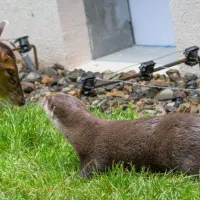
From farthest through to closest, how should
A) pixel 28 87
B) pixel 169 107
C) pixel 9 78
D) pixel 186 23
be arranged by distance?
pixel 28 87, pixel 9 78, pixel 186 23, pixel 169 107

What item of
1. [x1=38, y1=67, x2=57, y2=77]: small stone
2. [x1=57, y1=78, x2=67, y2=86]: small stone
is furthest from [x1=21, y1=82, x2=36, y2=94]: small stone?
[x1=38, y1=67, x2=57, y2=77]: small stone

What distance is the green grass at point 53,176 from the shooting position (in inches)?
159

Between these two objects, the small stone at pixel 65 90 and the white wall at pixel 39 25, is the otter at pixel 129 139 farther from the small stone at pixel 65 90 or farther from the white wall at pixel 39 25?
the white wall at pixel 39 25

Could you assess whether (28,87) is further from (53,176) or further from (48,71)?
(53,176)

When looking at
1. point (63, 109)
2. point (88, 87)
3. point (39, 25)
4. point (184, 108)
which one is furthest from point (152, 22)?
point (63, 109)

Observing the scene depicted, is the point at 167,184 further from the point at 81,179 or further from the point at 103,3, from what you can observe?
the point at 103,3

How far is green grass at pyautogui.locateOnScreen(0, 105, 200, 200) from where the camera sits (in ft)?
13.3

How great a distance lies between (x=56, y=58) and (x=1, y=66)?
70.0 inches

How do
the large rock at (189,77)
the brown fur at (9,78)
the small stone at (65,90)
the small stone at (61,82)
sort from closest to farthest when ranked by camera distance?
the large rock at (189,77)
the brown fur at (9,78)
the small stone at (65,90)
the small stone at (61,82)

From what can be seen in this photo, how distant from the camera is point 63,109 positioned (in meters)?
4.94

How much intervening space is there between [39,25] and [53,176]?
4835 millimetres

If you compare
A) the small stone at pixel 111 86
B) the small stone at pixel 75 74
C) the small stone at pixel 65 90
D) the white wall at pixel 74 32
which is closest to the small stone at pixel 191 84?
the small stone at pixel 111 86

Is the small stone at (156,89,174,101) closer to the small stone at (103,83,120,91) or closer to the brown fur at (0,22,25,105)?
the small stone at (103,83,120,91)

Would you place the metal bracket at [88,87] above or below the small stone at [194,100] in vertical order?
above
